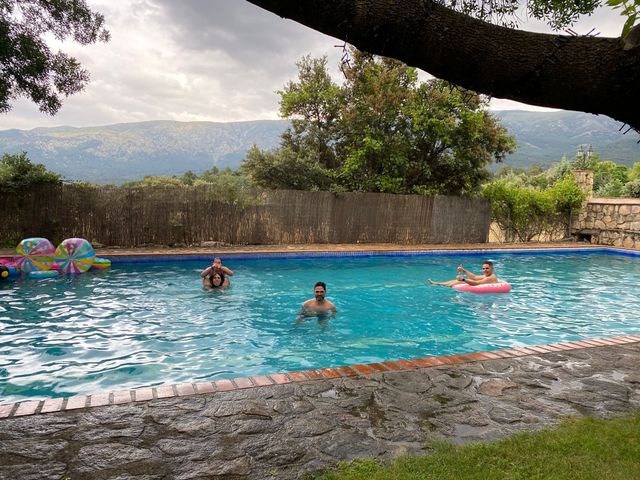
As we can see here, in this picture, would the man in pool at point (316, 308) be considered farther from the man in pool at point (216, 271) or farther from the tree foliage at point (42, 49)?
the tree foliage at point (42, 49)

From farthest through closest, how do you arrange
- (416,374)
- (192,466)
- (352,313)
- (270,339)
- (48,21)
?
(48,21) → (352,313) → (270,339) → (416,374) → (192,466)

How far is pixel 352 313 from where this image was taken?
28.9 feet

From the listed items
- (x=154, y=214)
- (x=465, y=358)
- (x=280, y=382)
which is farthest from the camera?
(x=154, y=214)

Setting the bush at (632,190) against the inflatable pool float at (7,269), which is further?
the bush at (632,190)

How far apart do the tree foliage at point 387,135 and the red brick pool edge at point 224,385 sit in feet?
42.1

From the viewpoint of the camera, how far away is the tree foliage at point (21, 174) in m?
12.3

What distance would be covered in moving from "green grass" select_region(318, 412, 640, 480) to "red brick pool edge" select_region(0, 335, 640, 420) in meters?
1.40

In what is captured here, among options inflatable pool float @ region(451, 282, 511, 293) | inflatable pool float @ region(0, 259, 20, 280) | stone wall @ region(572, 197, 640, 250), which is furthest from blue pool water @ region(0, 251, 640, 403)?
stone wall @ region(572, 197, 640, 250)

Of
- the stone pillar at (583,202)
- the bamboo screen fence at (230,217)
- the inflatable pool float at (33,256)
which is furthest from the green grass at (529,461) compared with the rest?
the stone pillar at (583,202)

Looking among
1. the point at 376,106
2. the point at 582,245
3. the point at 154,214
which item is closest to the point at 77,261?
the point at 154,214

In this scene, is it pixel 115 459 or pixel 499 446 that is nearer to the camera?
pixel 115 459

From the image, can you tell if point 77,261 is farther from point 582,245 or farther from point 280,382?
point 582,245

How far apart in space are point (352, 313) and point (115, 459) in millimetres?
6332

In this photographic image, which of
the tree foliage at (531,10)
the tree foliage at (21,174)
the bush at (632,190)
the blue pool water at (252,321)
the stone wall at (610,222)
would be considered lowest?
the blue pool water at (252,321)
